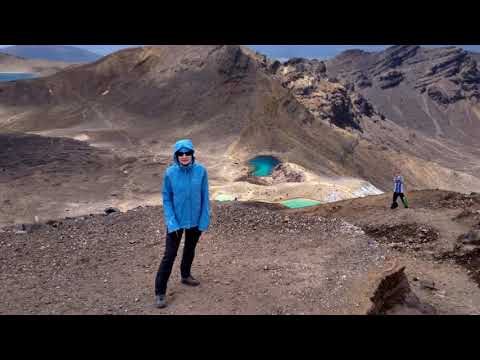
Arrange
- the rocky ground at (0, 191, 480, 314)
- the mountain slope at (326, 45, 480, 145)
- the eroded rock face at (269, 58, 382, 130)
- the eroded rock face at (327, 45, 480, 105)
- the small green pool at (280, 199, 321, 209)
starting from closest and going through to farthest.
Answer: the rocky ground at (0, 191, 480, 314), the small green pool at (280, 199, 321, 209), the eroded rock face at (269, 58, 382, 130), the mountain slope at (326, 45, 480, 145), the eroded rock face at (327, 45, 480, 105)

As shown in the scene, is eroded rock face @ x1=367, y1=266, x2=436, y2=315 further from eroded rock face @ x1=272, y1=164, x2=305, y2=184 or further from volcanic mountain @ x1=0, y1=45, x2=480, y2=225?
eroded rock face @ x1=272, y1=164, x2=305, y2=184

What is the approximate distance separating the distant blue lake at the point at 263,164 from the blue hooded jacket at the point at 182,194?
26.5m

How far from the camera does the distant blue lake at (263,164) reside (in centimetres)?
3221

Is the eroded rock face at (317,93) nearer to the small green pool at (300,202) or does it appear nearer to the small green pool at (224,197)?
the small green pool at (300,202)

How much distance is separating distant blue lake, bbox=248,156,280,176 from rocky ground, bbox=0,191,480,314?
75.6ft

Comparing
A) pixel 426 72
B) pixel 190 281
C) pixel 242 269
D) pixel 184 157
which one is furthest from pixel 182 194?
pixel 426 72

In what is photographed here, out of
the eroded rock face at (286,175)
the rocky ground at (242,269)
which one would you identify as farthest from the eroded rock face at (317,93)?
the rocky ground at (242,269)

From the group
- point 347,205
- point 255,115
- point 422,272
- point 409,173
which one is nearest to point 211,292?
point 422,272

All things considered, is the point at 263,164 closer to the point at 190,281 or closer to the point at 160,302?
the point at 190,281

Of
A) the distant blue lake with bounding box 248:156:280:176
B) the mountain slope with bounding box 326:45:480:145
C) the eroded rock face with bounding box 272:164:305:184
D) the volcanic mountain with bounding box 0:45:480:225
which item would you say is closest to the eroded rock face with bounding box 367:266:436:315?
the volcanic mountain with bounding box 0:45:480:225

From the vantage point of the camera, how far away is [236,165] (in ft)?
105

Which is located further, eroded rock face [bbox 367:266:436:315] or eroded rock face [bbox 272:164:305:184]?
eroded rock face [bbox 272:164:305:184]

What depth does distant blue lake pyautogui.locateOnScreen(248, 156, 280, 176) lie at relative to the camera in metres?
32.2

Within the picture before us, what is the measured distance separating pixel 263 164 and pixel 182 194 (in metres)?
28.7
